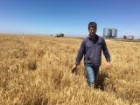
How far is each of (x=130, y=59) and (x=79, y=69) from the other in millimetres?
4004

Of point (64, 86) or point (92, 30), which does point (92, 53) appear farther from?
point (64, 86)

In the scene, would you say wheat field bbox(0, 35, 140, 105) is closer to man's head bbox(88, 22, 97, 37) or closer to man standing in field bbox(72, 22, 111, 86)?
man standing in field bbox(72, 22, 111, 86)

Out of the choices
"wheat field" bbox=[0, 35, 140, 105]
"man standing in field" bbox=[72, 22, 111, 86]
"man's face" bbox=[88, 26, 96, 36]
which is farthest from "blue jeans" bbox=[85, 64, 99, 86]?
"man's face" bbox=[88, 26, 96, 36]

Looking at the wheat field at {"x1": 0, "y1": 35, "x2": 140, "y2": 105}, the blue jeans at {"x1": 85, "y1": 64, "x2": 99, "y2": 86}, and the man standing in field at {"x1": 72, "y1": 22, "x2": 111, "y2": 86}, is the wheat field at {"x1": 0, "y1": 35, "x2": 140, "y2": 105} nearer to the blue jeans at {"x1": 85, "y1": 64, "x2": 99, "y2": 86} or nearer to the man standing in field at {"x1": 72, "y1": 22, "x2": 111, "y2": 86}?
the blue jeans at {"x1": 85, "y1": 64, "x2": 99, "y2": 86}

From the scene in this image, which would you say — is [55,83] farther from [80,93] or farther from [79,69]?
[79,69]

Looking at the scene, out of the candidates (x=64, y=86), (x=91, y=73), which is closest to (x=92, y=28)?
(x=91, y=73)

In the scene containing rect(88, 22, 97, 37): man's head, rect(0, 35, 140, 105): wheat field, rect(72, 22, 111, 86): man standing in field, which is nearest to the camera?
rect(0, 35, 140, 105): wheat field

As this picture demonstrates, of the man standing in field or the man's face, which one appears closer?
the man's face

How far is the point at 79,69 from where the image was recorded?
780cm

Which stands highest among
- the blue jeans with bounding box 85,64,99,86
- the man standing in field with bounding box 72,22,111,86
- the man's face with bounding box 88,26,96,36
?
the man's face with bounding box 88,26,96,36

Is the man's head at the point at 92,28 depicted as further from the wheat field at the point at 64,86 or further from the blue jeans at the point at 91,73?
the wheat field at the point at 64,86

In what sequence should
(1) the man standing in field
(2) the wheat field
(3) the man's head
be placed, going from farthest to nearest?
(1) the man standing in field
(3) the man's head
(2) the wheat field

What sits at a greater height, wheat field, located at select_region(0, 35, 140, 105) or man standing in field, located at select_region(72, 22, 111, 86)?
man standing in field, located at select_region(72, 22, 111, 86)

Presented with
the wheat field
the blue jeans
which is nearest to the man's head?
the blue jeans
